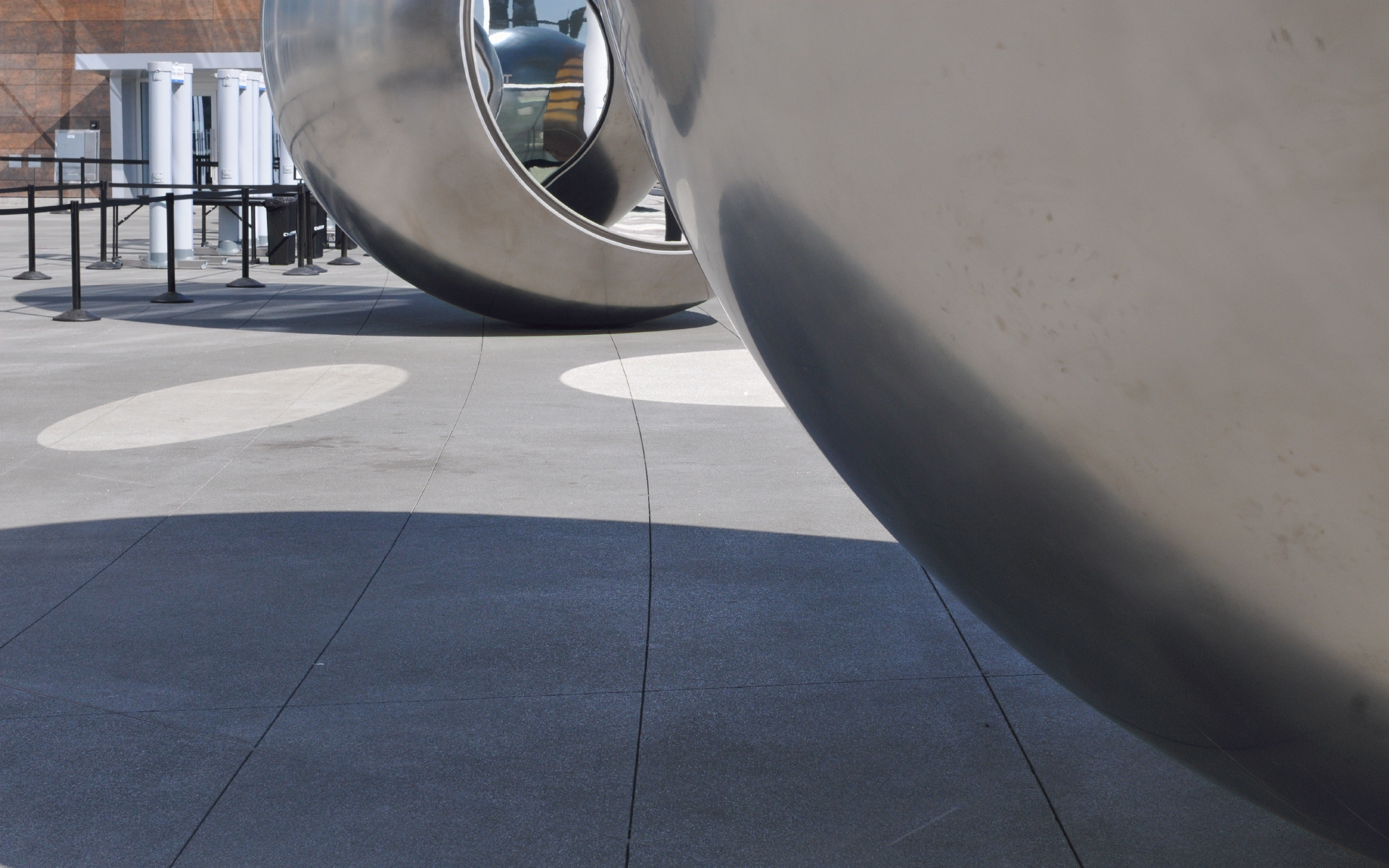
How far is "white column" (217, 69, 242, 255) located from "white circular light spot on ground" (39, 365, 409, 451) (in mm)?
10946

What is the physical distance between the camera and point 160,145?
18.2 metres

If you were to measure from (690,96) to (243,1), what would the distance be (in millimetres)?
40073

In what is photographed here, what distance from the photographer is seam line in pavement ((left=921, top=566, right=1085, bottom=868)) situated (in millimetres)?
2982

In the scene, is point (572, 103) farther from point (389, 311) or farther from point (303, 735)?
point (303, 735)

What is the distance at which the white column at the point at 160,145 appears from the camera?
17688mm

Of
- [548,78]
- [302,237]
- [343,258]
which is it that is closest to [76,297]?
[302,237]

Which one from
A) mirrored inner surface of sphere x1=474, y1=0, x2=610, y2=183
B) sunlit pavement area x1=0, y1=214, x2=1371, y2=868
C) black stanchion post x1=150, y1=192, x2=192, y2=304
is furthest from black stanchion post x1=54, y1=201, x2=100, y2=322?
mirrored inner surface of sphere x1=474, y1=0, x2=610, y2=183

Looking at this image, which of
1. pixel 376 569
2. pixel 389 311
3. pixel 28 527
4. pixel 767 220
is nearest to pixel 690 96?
pixel 767 220

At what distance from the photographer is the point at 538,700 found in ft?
12.4

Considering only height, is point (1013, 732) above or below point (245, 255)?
below

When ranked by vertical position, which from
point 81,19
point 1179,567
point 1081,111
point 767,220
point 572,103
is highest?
point 81,19

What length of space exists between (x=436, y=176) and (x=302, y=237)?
7739mm

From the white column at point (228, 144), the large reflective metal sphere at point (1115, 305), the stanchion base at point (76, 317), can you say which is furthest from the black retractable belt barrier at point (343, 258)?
the large reflective metal sphere at point (1115, 305)

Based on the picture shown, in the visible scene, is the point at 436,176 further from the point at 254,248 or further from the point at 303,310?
the point at 254,248
